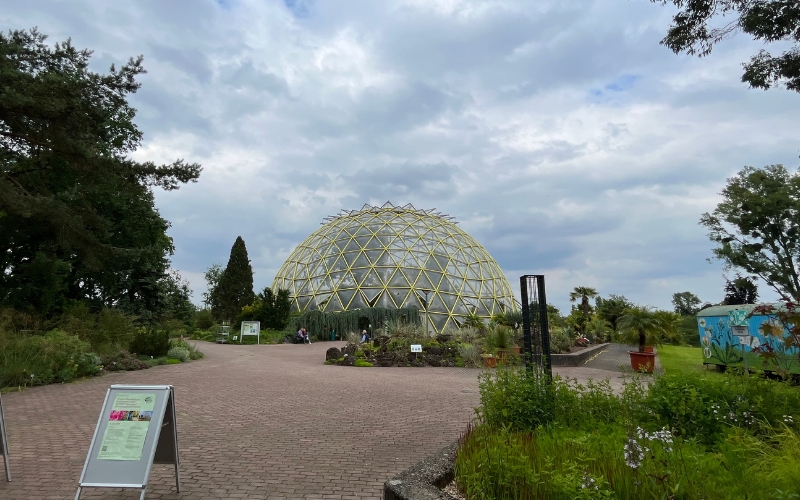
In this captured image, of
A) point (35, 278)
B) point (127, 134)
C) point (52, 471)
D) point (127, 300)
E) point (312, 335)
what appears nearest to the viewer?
point (52, 471)

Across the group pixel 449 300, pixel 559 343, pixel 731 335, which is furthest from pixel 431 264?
pixel 731 335

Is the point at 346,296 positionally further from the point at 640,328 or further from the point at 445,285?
the point at 640,328

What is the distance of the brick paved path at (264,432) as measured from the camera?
16.7ft

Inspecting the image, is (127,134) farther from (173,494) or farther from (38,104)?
(173,494)

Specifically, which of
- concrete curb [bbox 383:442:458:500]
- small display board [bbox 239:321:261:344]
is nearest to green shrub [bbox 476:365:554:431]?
concrete curb [bbox 383:442:458:500]

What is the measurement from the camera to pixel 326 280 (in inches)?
1618

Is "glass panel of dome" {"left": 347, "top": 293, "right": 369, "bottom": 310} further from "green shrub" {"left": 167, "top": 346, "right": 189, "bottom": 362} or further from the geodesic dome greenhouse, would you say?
"green shrub" {"left": 167, "top": 346, "right": 189, "bottom": 362}

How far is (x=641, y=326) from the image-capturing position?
16844mm

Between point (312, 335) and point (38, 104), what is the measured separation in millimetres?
25339

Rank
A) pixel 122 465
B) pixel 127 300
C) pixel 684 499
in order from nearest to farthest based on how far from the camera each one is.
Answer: pixel 684 499 < pixel 122 465 < pixel 127 300

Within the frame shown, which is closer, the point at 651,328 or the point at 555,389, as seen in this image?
the point at 555,389

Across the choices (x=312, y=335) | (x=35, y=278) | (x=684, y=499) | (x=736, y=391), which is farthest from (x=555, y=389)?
(x=312, y=335)

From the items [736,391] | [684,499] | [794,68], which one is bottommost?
[684,499]

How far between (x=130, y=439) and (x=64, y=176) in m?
19.2
